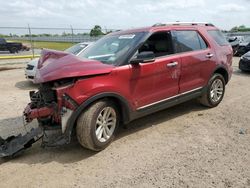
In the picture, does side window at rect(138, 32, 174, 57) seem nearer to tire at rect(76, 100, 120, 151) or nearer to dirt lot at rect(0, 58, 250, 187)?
tire at rect(76, 100, 120, 151)

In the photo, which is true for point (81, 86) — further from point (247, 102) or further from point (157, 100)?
point (247, 102)

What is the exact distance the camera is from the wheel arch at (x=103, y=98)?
3748 millimetres

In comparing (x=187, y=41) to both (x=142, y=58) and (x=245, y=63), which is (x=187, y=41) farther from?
(x=245, y=63)

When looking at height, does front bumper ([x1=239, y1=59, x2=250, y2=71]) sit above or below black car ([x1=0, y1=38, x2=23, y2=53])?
below

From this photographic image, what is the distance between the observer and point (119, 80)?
4176 mm

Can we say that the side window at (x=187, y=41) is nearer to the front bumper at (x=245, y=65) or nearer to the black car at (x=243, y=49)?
the front bumper at (x=245, y=65)

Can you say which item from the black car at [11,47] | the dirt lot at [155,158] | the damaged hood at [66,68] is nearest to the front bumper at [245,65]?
the dirt lot at [155,158]

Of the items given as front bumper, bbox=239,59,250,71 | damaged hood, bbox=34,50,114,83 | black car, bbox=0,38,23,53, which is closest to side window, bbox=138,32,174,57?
damaged hood, bbox=34,50,114,83

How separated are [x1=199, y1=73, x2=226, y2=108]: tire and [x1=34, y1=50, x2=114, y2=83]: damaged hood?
2.68 m

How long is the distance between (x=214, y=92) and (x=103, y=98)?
10.3ft

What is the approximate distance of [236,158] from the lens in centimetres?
382

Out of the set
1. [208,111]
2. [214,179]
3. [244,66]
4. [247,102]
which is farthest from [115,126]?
[244,66]

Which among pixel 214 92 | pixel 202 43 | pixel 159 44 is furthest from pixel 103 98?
pixel 214 92

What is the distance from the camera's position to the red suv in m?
3.80
